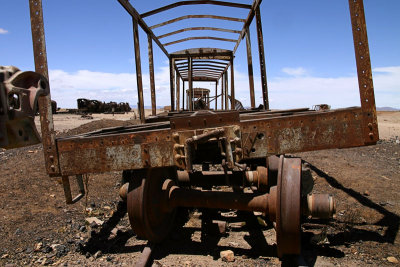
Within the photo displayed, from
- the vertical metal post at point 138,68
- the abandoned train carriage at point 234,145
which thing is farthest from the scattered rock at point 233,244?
the vertical metal post at point 138,68

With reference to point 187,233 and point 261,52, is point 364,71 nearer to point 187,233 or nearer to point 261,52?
point 187,233

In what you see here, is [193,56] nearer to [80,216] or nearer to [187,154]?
[80,216]

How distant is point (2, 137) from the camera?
1129mm

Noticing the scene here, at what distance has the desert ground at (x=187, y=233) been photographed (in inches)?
104

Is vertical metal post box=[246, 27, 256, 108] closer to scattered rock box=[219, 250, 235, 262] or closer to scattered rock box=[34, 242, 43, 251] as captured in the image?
scattered rock box=[219, 250, 235, 262]

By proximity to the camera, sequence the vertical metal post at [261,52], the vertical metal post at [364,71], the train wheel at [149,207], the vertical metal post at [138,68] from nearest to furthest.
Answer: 1. the vertical metal post at [364,71]
2. the train wheel at [149,207]
3. the vertical metal post at [261,52]
4. the vertical metal post at [138,68]

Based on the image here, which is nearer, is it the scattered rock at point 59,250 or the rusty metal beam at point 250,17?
the scattered rock at point 59,250

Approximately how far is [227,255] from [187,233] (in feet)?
2.67

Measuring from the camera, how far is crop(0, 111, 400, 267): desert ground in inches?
104

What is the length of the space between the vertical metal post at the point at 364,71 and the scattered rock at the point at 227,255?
4.74ft

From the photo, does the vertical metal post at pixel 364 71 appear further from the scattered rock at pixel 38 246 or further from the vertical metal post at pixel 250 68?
the vertical metal post at pixel 250 68

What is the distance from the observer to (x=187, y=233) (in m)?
3.34

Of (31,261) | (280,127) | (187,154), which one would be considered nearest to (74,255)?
(31,261)

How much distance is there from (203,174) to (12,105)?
267 cm
